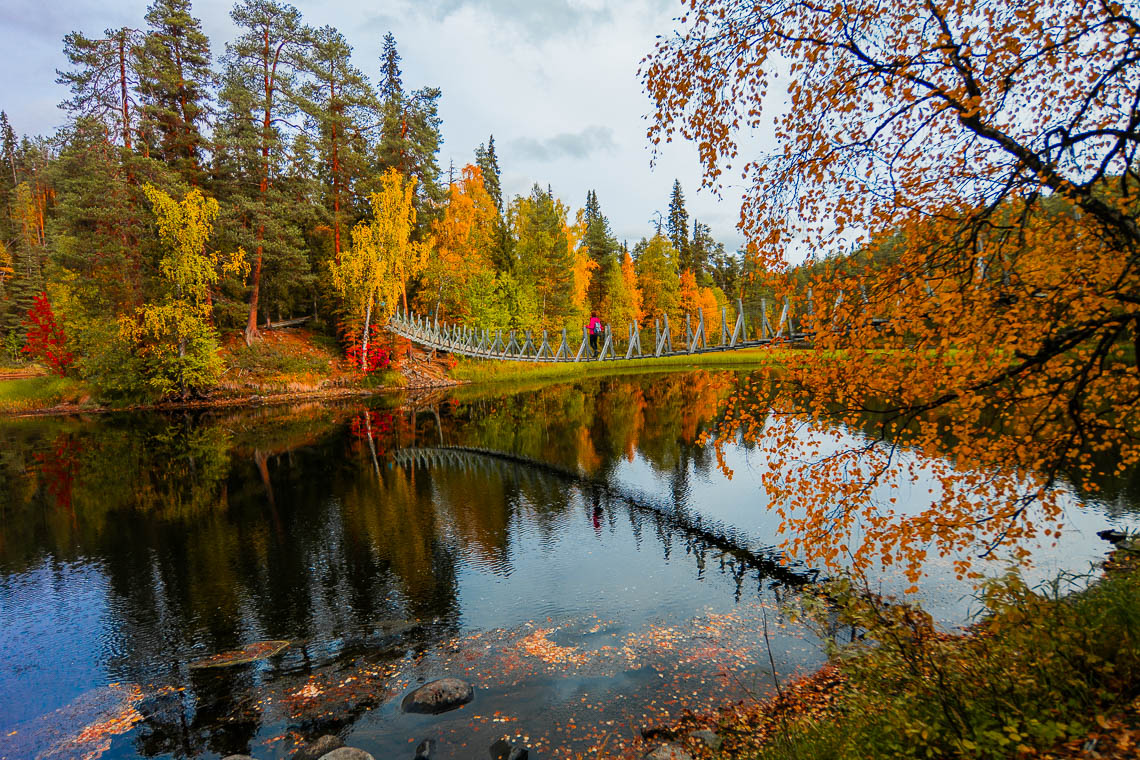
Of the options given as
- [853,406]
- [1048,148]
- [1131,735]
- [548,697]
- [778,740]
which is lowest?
[548,697]

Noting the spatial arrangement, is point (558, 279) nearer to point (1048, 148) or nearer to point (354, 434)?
point (354, 434)

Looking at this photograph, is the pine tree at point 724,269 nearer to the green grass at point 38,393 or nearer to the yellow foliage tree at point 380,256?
the yellow foliage tree at point 380,256

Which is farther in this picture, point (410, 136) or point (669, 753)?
point (410, 136)

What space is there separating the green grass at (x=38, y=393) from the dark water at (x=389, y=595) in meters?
12.7

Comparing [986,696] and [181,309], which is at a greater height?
[181,309]

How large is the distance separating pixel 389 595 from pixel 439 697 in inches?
107

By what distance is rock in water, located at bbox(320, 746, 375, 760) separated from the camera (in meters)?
4.30

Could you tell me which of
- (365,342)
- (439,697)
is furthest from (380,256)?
(439,697)

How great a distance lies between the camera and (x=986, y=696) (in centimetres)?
322

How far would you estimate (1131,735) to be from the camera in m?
2.38

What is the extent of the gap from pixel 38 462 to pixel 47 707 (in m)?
14.8

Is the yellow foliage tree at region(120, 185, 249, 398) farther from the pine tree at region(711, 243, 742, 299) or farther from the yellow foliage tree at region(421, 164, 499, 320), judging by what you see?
the pine tree at region(711, 243, 742, 299)

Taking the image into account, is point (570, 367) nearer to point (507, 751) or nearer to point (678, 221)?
point (678, 221)

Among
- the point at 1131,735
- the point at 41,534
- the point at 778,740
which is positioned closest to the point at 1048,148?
the point at 1131,735
